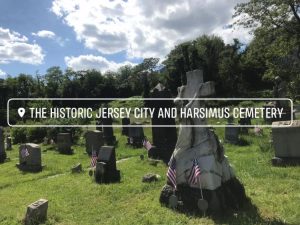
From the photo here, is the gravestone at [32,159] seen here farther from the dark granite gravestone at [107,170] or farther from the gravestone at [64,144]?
the dark granite gravestone at [107,170]

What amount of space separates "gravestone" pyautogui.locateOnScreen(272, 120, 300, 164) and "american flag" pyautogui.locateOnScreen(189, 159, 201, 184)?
5527 mm

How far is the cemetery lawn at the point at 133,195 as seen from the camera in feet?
29.6

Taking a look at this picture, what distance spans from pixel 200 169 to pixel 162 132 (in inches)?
357

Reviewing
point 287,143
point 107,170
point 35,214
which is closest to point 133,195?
point 107,170

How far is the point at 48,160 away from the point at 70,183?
6.82 metres

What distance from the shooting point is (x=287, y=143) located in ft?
45.5

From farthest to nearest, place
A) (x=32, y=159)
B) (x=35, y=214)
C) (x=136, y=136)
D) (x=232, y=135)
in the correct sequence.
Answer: (x=136, y=136), (x=232, y=135), (x=32, y=159), (x=35, y=214)

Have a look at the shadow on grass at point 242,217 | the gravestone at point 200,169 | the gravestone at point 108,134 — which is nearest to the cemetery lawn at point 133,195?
the shadow on grass at point 242,217

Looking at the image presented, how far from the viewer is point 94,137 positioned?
69.2ft

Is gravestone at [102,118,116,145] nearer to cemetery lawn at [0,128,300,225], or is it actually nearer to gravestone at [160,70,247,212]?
cemetery lawn at [0,128,300,225]

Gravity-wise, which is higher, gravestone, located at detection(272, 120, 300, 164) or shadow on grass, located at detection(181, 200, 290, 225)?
gravestone, located at detection(272, 120, 300, 164)

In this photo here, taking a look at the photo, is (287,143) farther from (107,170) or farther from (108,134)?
(108,134)

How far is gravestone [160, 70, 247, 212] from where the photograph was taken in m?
9.30

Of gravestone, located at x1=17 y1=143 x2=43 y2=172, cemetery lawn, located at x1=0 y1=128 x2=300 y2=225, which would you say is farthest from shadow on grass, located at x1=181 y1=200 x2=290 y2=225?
gravestone, located at x1=17 y1=143 x2=43 y2=172
